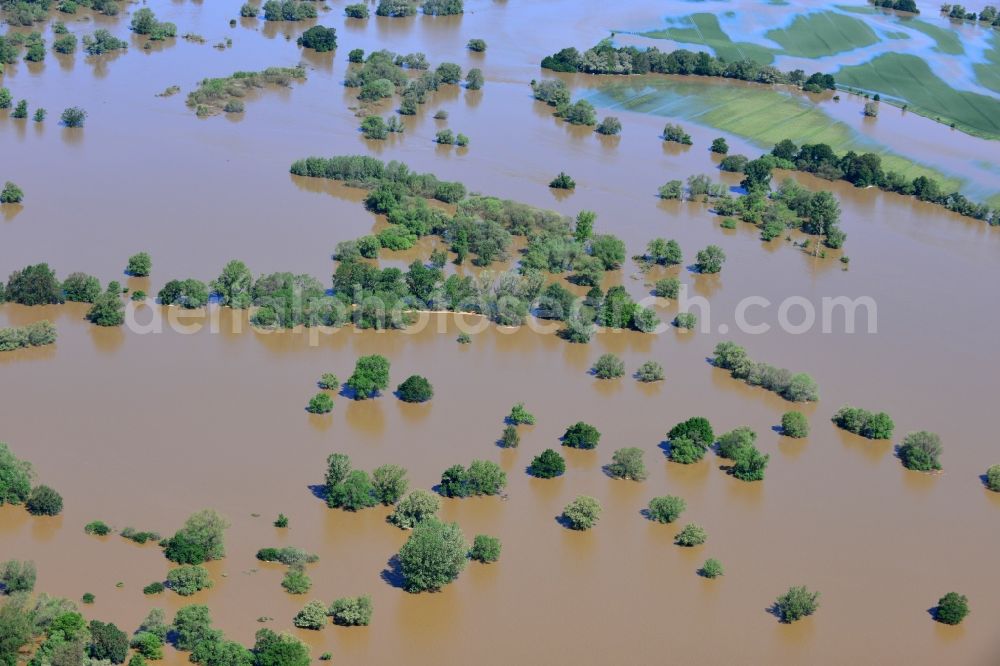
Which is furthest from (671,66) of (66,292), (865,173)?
(66,292)

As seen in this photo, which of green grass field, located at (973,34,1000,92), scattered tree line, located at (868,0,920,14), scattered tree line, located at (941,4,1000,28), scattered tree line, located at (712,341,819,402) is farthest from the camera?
scattered tree line, located at (868,0,920,14)

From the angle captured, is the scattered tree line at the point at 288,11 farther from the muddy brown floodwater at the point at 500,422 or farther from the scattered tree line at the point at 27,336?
the scattered tree line at the point at 27,336

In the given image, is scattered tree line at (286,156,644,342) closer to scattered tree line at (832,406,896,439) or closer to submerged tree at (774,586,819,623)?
scattered tree line at (832,406,896,439)

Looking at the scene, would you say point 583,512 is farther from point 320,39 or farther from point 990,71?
point 990,71

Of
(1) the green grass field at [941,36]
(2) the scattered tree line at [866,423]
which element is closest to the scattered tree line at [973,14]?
(1) the green grass field at [941,36]

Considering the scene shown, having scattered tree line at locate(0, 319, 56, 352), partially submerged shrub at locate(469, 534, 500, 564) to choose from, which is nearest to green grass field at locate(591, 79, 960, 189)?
scattered tree line at locate(0, 319, 56, 352)
